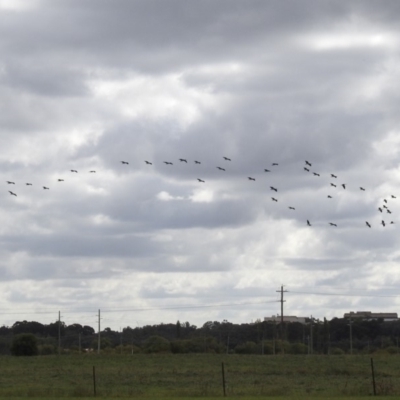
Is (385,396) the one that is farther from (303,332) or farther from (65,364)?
(303,332)

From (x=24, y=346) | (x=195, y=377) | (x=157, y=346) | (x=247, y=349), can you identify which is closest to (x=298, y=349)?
(x=247, y=349)

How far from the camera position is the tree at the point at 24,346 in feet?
417

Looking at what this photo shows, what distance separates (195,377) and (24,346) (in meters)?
67.8

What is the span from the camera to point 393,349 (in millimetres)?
129500

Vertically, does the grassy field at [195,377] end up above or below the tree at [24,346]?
below

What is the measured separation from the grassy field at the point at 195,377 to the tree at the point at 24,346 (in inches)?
1062

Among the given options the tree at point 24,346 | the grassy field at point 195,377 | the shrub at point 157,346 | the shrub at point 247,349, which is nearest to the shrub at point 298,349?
the shrub at point 247,349

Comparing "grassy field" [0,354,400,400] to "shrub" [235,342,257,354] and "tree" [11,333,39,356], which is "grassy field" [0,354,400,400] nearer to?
"tree" [11,333,39,356]

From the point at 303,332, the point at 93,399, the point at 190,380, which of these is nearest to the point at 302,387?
the point at 190,380

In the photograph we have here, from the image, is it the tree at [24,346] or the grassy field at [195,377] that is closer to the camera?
the grassy field at [195,377]

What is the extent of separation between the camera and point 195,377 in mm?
64500

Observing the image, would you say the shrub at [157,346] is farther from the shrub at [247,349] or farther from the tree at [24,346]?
the tree at [24,346]

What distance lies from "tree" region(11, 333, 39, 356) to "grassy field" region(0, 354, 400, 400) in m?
27.0

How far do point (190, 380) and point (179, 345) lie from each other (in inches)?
2768
